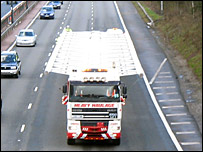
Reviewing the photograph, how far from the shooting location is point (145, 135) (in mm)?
34156

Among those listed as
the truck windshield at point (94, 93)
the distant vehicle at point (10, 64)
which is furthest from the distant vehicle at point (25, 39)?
the truck windshield at point (94, 93)

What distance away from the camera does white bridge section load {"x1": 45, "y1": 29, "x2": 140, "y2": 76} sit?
32938mm

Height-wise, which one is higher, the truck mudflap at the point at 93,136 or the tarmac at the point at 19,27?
the truck mudflap at the point at 93,136

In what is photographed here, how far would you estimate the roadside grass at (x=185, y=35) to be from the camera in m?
53.9

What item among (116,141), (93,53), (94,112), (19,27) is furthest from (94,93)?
(19,27)

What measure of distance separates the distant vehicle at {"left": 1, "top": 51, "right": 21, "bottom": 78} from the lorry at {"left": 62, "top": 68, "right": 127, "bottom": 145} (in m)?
18.8

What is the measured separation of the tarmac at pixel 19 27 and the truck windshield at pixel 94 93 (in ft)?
110

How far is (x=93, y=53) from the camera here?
34.6m

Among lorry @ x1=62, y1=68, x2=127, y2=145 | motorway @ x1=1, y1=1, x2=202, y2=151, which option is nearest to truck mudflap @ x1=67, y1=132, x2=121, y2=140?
lorry @ x1=62, y1=68, x2=127, y2=145

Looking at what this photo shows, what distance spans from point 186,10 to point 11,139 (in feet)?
164

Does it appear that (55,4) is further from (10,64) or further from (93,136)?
(93,136)

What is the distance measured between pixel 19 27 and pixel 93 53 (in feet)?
147

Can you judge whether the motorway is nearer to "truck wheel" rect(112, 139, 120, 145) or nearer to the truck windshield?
"truck wheel" rect(112, 139, 120, 145)

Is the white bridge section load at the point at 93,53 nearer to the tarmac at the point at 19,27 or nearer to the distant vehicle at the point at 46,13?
the tarmac at the point at 19,27
